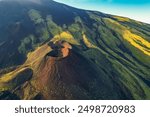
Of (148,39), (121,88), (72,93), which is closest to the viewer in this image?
(72,93)

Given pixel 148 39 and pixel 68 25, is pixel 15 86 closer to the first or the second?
pixel 68 25

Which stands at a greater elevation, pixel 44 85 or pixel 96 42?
pixel 44 85

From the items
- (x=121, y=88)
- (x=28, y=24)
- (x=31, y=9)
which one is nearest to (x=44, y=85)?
(x=121, y=88)

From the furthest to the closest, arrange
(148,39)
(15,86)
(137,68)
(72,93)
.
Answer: (148,39)
(137,68)
(15,86)
(72,93)

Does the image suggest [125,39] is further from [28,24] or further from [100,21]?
[28,24]

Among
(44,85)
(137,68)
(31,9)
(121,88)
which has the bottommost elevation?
(31,9)

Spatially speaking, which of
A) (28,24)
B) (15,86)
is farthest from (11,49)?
(15,86)

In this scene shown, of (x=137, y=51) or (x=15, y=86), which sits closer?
(x=15, y=86)
